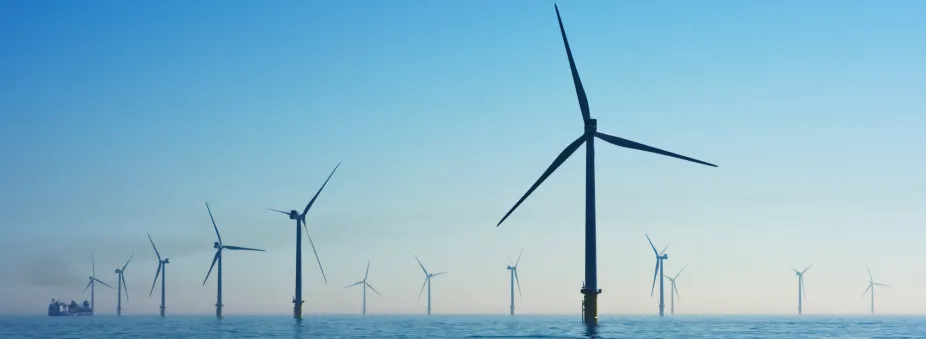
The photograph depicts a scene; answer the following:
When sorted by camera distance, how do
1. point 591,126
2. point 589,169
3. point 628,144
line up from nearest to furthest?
point 589,169 → point 591,126 → point 628,144

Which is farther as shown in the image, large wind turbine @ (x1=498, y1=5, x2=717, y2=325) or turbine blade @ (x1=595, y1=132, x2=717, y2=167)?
turbine blade @ (x1=595, y1=132, x2=717, y2=167)

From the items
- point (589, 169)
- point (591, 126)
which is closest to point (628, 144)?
point (591, 126)

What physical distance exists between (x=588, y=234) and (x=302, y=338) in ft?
129

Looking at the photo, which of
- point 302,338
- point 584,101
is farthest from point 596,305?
point 302,338

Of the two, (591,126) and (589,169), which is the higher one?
(591,126)

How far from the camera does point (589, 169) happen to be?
115 m

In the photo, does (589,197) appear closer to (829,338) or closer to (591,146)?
(591,146)

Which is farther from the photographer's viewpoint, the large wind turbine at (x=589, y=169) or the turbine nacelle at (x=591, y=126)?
the turbine nacelle at (x=591, y=126)

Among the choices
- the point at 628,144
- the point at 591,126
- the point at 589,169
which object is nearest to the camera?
the point at 589,169

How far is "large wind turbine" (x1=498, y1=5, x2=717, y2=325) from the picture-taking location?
4469 inches

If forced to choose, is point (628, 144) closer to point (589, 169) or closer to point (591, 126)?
point (591, 126)

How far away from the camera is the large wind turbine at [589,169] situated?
114m

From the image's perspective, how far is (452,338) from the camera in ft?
417

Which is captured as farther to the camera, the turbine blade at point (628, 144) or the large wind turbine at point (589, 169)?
the turbine blade at point (628, 144)
